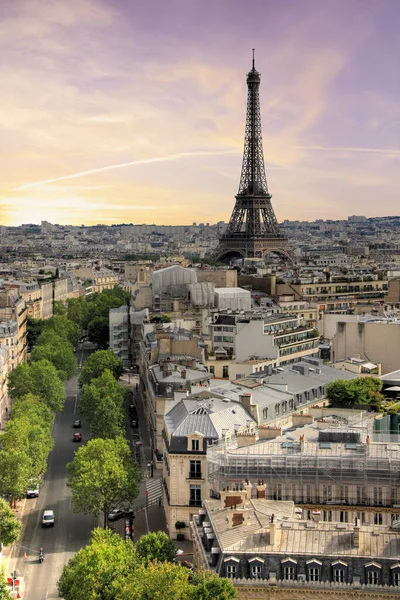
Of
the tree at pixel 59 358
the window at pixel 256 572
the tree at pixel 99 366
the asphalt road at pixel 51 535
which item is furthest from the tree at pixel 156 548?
the tree at pixel 59 358

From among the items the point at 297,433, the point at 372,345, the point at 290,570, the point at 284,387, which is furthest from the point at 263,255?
the point at 290,570

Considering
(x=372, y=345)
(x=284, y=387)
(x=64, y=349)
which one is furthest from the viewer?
(x=64, y=349)

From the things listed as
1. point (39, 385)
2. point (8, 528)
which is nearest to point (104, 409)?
point (39, 385)

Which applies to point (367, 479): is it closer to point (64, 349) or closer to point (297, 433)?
point (297, 433)

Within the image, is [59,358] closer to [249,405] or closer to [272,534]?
[249,405]

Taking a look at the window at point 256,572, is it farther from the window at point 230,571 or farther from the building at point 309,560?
the window at point 230,571

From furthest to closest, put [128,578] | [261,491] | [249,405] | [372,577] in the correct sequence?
[249,405] < [261,491] < [128,578] < [372,577]

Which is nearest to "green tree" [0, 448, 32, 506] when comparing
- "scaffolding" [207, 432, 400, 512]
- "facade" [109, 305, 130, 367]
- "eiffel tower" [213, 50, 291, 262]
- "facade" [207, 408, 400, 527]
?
"facade" [207, 408, 400, 527]
